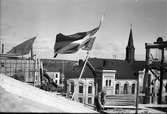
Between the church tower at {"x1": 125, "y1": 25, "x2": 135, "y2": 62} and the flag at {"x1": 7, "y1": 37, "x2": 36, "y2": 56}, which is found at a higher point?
the church tower at {"x1": 125, "y1": 25, "x2": 135, "y2": 62}

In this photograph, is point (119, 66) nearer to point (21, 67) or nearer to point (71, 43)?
point (21, 67)

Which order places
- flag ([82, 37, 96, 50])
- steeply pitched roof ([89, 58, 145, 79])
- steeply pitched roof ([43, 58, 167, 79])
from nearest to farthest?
flag ([82, 37, 96, 50]) < steeply pitched roof ([43, 58, 167, 79]) < steeply pitched roof ([89, 58, 145, 79])

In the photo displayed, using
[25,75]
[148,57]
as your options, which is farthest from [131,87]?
[148,57]

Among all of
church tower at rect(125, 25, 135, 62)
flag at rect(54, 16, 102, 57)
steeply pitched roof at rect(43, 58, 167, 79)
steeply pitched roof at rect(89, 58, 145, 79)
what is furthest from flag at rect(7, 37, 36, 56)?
church tower at rect(125, 25, 135, 62)

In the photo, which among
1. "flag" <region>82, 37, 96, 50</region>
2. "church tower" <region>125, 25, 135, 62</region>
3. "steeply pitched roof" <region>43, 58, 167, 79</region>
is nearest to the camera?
"flag" <region>82, 37, 96, 50</region>

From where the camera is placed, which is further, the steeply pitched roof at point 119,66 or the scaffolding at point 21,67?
the steeply pitched roof at point 119,66

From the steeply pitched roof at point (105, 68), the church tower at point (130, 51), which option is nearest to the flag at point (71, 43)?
the steeply pitched roof at point (105, 68)

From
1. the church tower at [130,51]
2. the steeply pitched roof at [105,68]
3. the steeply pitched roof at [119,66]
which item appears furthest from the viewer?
the church tower at [130,51]

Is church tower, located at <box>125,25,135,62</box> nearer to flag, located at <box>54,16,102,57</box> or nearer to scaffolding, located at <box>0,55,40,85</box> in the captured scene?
scaffolding, located at <box>0,55,40,85</box>

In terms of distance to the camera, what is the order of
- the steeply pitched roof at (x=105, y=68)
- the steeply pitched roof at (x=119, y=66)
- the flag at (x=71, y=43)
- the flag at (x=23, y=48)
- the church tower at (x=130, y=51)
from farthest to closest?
the church tower at (x=130, y=51) → the steeply pitched roof at (x=119, y=66) → the steeply pitched roof at (x=105, y=68) → the flag at (x=23, y=48) → the flag at (x=71, y=43)

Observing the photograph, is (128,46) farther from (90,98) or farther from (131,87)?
(90,98)

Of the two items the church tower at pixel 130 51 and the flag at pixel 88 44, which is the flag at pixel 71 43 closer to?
the flag at pixel 88 44

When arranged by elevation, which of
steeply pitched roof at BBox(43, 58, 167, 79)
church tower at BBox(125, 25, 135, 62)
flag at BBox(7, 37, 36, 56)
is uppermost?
church tower at BBox(125, 25, 135, 62)

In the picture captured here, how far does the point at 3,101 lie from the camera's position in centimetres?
873
